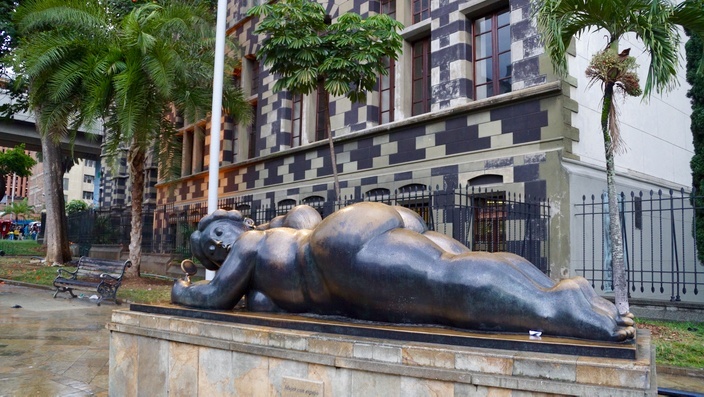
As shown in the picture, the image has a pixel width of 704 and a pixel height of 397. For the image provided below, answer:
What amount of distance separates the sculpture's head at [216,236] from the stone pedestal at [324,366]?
59 centimetres

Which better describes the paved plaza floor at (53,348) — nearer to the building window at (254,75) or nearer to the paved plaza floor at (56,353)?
the paved plaza floor at (56,353)

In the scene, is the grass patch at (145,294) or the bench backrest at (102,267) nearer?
the grass patch at (145,294)

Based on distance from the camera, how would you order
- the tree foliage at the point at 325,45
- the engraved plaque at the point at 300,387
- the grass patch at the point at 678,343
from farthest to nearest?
Answer: the tree foliage at the point at 325,45 → the grass patch at the point at 678,343 → the engraved plaque at the point at 300,387

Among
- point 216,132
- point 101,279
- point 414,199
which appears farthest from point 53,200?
point 414,199

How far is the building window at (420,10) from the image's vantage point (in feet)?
50.0

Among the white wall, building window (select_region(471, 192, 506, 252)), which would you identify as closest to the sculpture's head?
building window (select_region(471, 192, 506, 252))

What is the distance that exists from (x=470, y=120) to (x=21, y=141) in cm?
3345

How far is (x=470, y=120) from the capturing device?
12984mm

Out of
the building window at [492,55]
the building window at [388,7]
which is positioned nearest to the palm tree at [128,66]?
the building window at [388,7]

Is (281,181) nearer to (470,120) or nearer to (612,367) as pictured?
(470,120)

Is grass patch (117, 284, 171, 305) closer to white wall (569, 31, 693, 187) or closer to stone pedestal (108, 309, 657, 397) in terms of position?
stone pedestal (108, 309, 657, 397)

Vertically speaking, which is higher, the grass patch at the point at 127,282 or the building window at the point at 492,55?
the building window at the point at 492,55

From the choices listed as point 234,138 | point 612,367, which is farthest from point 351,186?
point 612,367

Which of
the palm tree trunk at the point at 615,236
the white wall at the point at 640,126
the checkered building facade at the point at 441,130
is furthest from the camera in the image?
the white wall at the point at 640,126
